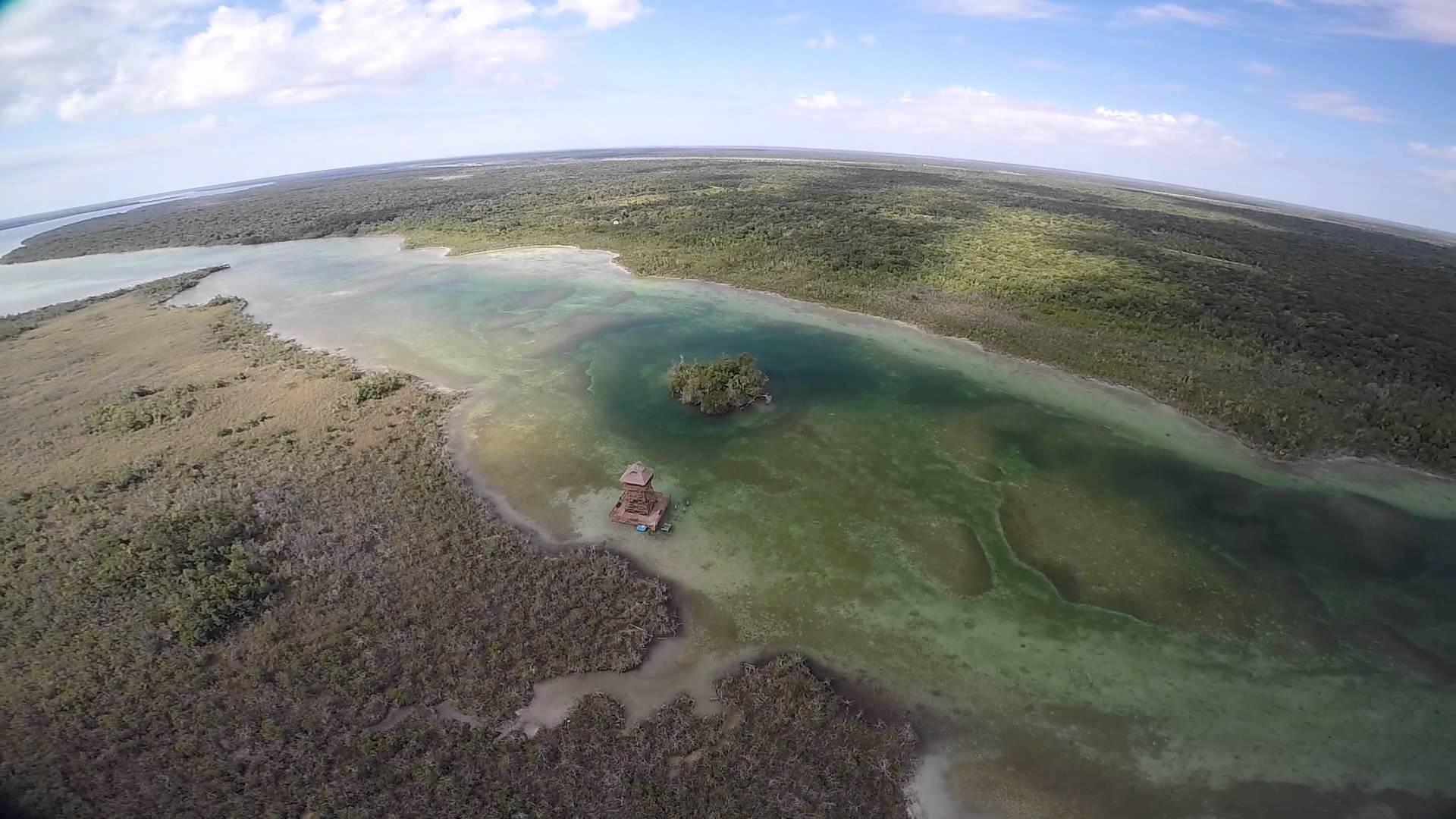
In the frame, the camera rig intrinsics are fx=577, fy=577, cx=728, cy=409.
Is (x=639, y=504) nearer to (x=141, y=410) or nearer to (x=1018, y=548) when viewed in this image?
(x=1018, y=548)

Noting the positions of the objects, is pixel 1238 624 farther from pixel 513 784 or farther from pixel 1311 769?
pixel 513 784

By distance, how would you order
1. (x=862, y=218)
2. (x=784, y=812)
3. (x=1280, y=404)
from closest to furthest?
1. (x=784, y=812)
2. (x=1280, y=404)
3. (x=862, y=218)

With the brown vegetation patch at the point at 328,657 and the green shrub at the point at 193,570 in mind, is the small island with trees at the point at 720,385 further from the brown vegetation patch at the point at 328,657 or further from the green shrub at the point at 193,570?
the green shrub at the point at 193,570

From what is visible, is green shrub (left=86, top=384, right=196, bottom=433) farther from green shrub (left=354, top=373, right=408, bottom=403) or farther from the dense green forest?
the dense green forest

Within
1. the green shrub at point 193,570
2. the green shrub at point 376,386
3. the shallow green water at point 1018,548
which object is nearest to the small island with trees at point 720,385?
the shallow green water at point 1018,548

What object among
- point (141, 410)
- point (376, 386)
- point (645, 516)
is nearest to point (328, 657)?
point (645, 516)

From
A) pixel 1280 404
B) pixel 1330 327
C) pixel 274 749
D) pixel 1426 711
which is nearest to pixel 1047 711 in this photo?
pixel 1426 711
